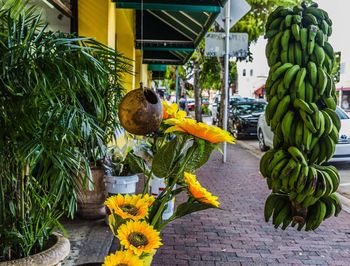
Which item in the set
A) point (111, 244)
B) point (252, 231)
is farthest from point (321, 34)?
point (252, 231)

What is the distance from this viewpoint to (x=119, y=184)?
497 centimetres

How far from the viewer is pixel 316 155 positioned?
6.09 feet

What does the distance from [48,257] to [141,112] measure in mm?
1132

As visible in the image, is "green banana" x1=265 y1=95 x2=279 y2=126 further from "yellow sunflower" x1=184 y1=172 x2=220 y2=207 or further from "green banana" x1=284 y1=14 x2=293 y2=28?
"yellow sunflower" x1=184 y1=172 x2=220 y2=207

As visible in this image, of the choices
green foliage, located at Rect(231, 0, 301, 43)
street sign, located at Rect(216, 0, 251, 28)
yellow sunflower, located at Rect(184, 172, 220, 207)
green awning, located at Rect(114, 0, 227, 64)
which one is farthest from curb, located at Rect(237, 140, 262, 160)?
yellow sunflower, located at Rect(184, 172, 220, 207)

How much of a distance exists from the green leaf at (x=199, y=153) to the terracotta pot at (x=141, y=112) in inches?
36.5

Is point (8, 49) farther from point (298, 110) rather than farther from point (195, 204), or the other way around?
point (298, 110)

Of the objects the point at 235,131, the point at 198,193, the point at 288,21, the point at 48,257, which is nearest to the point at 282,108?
the point at 288,21

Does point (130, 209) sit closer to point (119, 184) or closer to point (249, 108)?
point (119, 184)

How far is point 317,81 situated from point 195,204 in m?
0.77

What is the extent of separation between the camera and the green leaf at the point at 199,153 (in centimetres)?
192

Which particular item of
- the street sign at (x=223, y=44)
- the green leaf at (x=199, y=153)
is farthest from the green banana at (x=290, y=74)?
the street sign at (x=223, y=44)

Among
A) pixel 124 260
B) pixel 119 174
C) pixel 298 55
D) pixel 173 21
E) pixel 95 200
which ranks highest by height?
pixel 173 21

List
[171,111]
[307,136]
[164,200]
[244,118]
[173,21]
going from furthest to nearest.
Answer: [244,118] → [173,21] → [171,111] → [164,200] → [307,136]
